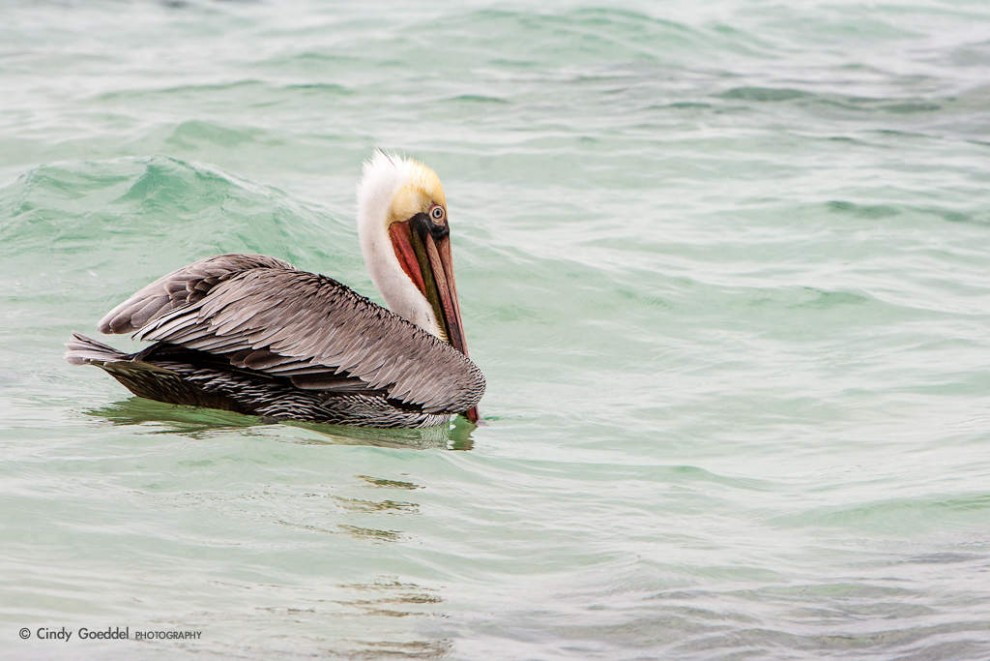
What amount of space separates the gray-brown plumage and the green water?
15 cm

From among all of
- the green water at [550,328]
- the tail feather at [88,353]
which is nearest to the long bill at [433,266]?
the green water at [550,328]

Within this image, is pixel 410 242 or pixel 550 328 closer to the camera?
pixel 410 242

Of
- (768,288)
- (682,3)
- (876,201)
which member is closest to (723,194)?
(876,201)

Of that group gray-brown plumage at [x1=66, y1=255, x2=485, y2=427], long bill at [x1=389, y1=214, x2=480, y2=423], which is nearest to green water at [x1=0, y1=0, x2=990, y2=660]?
gray-brown plumage at [x1=66, y1=255, x2=485, y2=427]

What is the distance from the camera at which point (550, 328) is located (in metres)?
7.37

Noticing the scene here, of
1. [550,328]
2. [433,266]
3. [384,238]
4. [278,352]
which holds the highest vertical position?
[384,238]

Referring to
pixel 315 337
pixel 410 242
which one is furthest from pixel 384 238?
pixel 315 337

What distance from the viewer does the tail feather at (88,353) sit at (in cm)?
533

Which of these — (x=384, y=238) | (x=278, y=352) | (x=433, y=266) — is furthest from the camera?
(x=433, y=266)

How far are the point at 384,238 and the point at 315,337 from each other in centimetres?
69

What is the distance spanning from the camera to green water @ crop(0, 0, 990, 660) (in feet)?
13.1

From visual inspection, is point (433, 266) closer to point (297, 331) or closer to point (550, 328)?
point (297, 331)

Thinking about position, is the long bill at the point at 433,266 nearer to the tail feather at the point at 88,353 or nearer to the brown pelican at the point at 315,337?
the brown pelican at the point at 315,337

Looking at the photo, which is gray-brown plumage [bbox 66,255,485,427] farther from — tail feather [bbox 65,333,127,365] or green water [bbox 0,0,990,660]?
green water [bbox 0,0,990,660]
